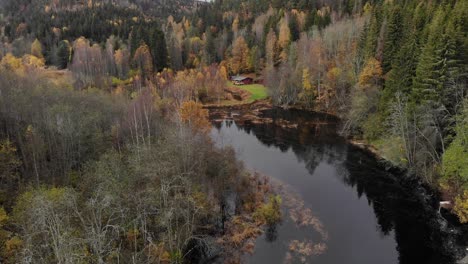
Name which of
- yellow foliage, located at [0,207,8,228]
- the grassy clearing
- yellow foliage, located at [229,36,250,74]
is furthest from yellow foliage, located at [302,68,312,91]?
yellow foliage, located at [0,207,8,228]

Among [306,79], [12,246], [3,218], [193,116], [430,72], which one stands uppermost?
[430,72]

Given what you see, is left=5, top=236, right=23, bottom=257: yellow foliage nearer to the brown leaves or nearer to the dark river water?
the dark river water

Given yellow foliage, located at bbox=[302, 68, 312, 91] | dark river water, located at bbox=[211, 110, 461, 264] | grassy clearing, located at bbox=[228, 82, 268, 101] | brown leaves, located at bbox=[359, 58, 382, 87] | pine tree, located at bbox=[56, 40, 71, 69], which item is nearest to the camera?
dark river water, located at bbox=[211, 110, 461, 264]

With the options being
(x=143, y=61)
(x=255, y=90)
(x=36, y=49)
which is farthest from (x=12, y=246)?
(x=36, y=49)

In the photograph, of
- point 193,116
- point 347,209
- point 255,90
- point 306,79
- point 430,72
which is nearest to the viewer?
point 347,209

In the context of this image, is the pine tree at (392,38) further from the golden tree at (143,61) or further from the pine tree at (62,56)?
the pine tree at (62,56)

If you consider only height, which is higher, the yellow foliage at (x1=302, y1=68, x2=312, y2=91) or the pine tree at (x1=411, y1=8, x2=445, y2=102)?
the pine tree at (x1=411, y1=8, x2=445, y2=102)

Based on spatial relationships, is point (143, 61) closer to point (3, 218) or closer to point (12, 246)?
point (3, 218)
